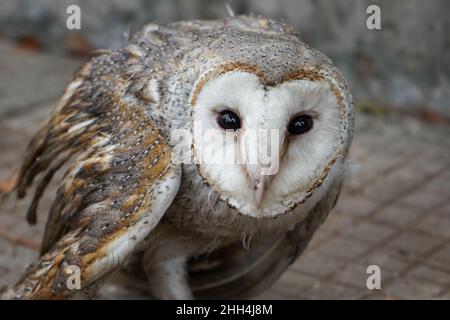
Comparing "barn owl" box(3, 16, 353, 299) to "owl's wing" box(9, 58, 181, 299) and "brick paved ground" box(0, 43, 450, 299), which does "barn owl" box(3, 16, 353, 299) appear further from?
"brick paved ground" box(0, 43, 450, 299)

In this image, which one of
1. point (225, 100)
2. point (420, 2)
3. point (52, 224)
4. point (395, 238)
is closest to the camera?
point (225, 100)

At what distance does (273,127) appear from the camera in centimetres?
385

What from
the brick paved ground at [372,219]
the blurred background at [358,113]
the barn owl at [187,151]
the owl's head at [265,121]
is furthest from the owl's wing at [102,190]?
the brick paved ground at [372,219]

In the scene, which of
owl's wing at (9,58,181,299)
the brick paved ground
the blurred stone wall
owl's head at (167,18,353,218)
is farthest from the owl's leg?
the blurred stone wall

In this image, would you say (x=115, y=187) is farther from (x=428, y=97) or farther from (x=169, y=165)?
(x=428, y=97)

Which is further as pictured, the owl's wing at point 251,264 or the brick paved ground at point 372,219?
the brick paved ground at point 372,219

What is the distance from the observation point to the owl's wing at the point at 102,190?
4.25 metres

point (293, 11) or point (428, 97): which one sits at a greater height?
point (293, 11)

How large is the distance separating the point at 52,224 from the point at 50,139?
47cm

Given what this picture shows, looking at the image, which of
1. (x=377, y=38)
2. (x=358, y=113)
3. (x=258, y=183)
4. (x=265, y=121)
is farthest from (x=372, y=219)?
(x=265, y=121)

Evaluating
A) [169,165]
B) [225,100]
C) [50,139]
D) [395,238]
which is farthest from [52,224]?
[395,238]

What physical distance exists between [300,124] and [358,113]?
4.12m

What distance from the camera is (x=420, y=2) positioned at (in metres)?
7.56

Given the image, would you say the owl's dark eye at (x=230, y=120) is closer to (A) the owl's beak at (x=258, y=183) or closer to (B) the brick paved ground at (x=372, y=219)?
(A) the owl's beak at (x=258, y=183)
